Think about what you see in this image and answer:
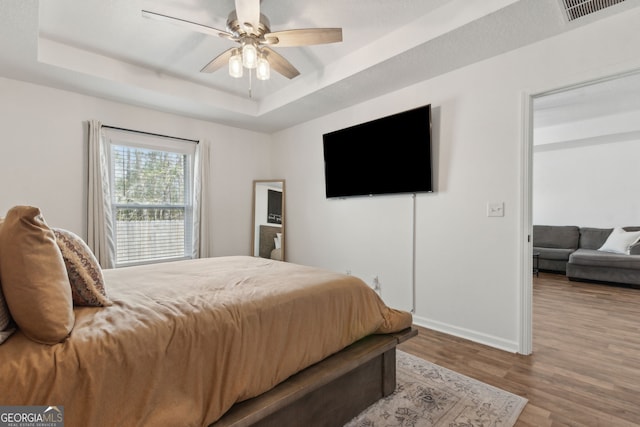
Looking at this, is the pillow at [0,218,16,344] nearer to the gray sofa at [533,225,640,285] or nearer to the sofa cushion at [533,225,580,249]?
the gray sofa at [533,225,640,285]

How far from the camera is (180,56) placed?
2957 millimetres

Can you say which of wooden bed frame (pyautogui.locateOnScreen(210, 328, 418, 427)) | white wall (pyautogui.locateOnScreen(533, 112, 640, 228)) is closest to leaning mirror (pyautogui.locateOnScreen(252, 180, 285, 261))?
wooden bed frame (pyautogui.locateOnScreen(210, 328, 418, 427))

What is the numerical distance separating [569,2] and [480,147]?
43.1 inches

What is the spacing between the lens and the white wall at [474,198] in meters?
2.31

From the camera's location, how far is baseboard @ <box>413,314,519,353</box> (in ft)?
8.35

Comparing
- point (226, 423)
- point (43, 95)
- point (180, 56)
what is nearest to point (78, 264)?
point (226, 423)

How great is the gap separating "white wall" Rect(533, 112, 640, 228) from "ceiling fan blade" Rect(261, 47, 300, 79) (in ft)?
18.2

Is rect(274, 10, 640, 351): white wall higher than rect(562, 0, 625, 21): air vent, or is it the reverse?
rect(562, 0, 625, 21): air vent

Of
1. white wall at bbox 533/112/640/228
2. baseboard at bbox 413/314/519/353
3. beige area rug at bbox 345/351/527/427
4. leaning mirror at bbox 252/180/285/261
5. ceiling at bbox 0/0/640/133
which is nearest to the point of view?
beige area rug at bbox 345/351/527/427

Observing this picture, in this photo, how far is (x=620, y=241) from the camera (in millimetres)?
4898

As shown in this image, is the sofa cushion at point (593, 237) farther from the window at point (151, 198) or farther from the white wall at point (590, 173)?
the window at point (151, 198)

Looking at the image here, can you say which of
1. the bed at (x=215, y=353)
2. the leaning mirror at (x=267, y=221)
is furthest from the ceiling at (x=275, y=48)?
the bed at (x=215, y=353)

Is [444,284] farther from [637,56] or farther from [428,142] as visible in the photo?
[637,56]

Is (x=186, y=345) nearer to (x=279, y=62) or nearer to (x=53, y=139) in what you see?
(x=279, y=62)
